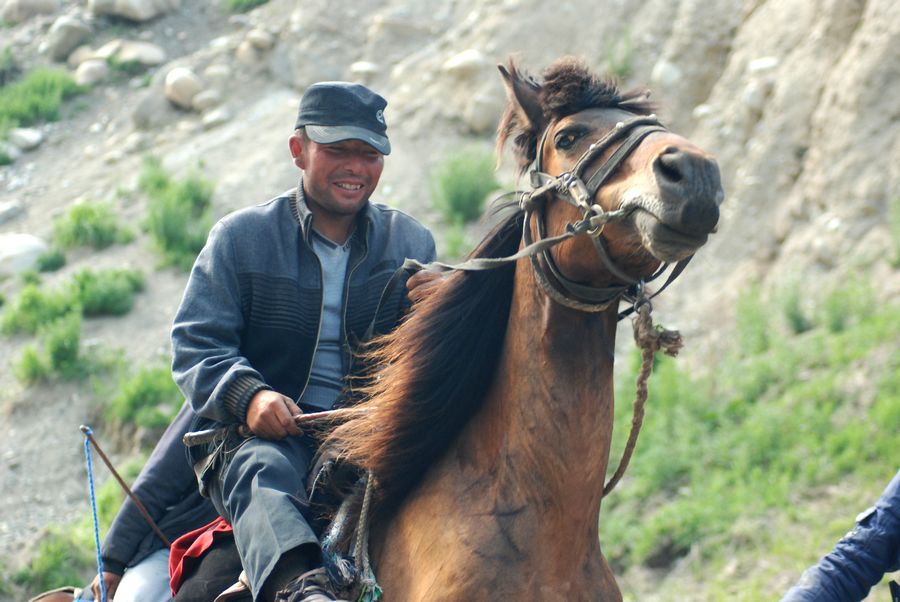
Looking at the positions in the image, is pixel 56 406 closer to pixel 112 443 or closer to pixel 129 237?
pixel 112 443

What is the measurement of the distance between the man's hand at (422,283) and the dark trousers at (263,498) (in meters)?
0.64

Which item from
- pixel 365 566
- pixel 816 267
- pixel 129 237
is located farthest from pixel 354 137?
pixel 129 237

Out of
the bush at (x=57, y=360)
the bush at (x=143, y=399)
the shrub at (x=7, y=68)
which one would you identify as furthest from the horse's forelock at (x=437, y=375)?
the shrub at (x=7, y=68)

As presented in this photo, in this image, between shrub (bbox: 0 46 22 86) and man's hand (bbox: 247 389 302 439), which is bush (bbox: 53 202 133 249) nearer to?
shrub (bbox: 0 46 22 86)

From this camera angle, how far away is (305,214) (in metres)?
4.51

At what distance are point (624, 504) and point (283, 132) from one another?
279 inches

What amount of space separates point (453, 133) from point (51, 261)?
4547 mm

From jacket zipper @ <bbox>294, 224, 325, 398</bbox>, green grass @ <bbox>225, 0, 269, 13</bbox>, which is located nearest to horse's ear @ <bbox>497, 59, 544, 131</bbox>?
jacket zipper @ <bbox>294, 224, 325, 398</bbox>

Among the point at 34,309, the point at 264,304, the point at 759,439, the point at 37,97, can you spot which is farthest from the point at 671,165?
the point at 37,97

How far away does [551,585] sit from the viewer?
365 cm

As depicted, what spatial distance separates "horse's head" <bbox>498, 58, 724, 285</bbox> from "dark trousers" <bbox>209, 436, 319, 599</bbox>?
45.6 inches

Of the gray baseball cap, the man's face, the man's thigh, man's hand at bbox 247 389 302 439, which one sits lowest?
the man's thigh

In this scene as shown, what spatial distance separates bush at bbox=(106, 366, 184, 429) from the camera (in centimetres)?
1093

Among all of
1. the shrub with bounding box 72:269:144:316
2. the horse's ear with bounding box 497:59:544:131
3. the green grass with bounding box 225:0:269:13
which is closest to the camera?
the horse's ear with bounding box 497:59:544:131
